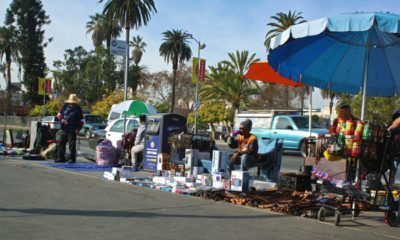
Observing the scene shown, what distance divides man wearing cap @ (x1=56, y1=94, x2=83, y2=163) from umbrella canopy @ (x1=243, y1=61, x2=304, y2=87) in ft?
16.3

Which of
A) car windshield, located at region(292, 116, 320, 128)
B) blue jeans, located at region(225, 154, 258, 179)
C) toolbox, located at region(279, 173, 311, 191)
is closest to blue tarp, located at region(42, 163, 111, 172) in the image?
blue jeans, located at region(225, 154, 258, 179)

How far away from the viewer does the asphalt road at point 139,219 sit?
5.62 meters

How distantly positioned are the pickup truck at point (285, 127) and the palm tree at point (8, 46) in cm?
4852

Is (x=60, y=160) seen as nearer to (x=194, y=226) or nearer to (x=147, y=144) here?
(x=147, y=144)

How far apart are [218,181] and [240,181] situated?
67cm

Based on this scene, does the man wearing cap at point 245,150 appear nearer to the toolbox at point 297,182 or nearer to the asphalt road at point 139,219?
the toolbox at point 297,182

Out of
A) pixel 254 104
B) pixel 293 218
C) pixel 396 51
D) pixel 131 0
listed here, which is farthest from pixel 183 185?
pixel 254 104

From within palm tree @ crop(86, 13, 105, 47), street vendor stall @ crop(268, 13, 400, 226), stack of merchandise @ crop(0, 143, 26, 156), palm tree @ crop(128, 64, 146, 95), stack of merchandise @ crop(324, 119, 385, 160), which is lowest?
stack of merchandise @ crop(0, 143, 26, 156)

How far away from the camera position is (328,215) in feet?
23.4

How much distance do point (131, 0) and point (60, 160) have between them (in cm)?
2800

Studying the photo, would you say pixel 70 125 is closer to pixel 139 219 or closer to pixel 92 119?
pixel 139 219

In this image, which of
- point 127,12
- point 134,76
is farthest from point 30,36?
point 127,12

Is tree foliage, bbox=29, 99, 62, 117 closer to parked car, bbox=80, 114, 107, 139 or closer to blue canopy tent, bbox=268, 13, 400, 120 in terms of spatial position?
parked car, bbox=80, 114, 107, 139

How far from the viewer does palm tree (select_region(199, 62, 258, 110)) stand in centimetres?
4972
